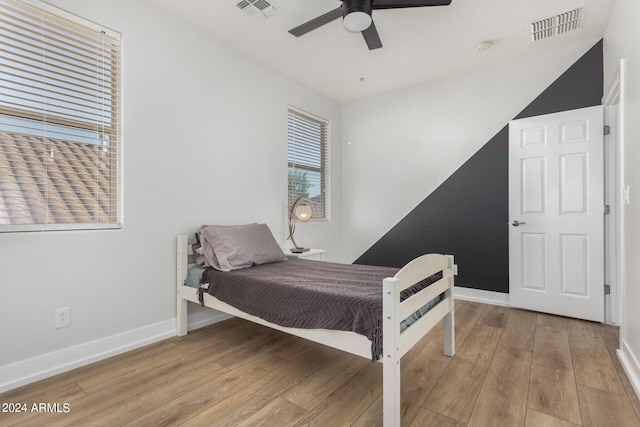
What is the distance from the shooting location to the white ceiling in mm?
2473

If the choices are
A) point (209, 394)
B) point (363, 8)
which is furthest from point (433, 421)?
point (363, 8)

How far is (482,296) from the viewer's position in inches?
138

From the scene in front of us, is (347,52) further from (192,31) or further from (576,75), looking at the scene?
(576,75)

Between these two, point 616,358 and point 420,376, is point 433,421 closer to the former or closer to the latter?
point 420,376

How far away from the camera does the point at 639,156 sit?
179 centimetres

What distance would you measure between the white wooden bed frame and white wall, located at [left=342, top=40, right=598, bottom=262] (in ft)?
6.62

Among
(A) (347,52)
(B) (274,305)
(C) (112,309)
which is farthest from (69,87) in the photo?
(A) (347,52)

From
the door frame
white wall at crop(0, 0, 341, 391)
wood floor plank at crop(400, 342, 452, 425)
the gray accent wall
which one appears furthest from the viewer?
the gray accent wall

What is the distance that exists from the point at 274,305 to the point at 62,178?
159 cm

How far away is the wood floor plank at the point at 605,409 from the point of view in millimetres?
1493

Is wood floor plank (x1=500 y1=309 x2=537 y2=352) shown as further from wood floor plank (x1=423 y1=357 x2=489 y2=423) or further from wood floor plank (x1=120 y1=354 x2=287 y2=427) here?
wood floor plank (x1=120 y1=354 x2=287 y2=427)

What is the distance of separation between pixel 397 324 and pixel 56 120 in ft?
7.84

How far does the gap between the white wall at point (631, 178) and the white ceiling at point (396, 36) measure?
0.59 m

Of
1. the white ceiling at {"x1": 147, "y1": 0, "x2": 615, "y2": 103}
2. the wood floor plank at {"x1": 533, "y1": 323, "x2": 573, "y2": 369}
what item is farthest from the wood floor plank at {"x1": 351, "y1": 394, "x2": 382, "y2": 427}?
the white ceiling at {"x1": 147, "y1": 0, "x2": 615, "y2": 103}
